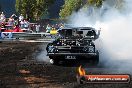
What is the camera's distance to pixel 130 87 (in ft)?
33.0

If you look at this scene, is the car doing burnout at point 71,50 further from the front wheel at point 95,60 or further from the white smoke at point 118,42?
the white smoke at point 118,42

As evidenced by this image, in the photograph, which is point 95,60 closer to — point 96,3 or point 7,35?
point 7,35

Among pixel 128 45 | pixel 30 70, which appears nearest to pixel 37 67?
pixel 30 70

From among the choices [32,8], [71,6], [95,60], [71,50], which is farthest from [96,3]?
[71,50]

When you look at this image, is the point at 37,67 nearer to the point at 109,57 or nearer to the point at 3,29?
the point at 109,57

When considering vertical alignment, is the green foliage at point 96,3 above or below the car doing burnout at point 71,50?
above

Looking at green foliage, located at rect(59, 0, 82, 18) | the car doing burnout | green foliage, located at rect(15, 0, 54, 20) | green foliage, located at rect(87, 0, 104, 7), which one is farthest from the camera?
green foliage, located at rect(59, 0, 82, 18)

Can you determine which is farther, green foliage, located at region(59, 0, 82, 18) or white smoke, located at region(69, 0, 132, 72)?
green foliage, located at region(59, 0, 82, 18)

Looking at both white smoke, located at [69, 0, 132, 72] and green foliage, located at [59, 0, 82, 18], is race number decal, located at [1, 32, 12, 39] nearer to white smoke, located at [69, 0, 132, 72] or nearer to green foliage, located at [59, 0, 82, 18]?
white smoke, located at [69, 0, 132, 72]

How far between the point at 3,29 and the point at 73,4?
38.1 metres

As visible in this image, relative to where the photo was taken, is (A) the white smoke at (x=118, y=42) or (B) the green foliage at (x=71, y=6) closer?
(A) the white smoke at (x=118, y=42)

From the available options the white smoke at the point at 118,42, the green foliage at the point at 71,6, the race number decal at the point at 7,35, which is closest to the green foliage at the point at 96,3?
the green foliage at the point at 71,6

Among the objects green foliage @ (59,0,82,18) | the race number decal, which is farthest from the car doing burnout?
green foliage @ (59,0,82,18)

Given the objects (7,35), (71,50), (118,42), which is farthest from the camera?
(7,35)
